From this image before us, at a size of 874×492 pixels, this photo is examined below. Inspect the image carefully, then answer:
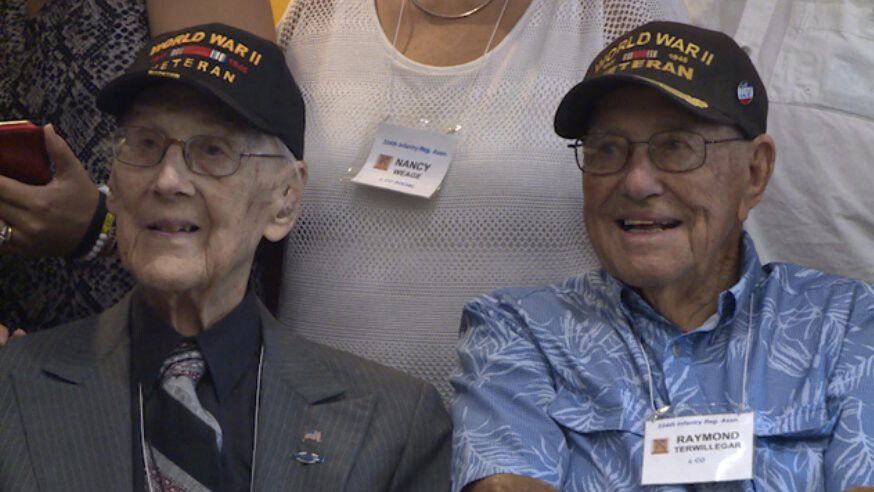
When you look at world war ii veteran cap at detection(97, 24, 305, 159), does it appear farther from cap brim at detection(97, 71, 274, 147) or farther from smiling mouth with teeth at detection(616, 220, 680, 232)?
smiling mouth with teeth at detection(616, 220, 680, 232)

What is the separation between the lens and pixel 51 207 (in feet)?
7.30

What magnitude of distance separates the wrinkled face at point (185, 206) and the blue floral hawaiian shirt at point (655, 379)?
0.41m

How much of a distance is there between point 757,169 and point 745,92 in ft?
0.41

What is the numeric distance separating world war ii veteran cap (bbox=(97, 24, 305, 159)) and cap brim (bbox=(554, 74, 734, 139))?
430 mm

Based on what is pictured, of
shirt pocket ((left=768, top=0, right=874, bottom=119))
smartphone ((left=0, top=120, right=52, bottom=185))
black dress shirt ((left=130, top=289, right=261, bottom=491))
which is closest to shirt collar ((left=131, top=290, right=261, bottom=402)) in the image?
black dress shirt ((left=130, top=289, right=261, bottom=491))

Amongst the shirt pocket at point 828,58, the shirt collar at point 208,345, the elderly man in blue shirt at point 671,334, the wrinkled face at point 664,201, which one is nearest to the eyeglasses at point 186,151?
the shirt collar at point 208,345

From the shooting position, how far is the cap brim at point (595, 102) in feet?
6.91

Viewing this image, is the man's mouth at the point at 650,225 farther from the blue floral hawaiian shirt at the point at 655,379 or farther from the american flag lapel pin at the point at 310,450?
the american flag lapel pin at the point at 310,450

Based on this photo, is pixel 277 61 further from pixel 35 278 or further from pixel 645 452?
pixel 645 452

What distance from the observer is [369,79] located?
266 centimetres

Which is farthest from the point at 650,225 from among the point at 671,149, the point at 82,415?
the point at 82,415

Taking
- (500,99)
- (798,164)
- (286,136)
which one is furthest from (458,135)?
(798,164)

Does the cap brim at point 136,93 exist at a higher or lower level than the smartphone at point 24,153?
higher

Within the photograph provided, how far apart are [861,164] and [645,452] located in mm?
817
